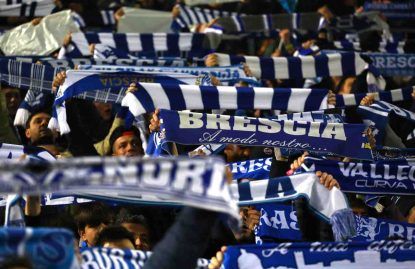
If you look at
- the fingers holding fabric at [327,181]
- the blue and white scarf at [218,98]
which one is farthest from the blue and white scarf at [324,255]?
the blue and white scarf at [218,98]

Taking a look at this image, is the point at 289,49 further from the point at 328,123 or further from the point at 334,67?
the point at 328,123

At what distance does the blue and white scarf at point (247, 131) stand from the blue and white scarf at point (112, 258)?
6.40ft

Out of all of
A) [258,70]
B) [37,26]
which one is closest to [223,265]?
[258,70]

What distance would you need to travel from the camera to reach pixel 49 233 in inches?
143

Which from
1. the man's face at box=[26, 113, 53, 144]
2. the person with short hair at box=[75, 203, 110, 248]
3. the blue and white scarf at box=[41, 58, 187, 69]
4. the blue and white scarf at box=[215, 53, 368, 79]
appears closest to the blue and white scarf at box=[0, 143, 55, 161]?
the person with short hair at box=[75, 203, 110, 248]

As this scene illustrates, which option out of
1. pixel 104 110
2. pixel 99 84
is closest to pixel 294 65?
pixel 104 110

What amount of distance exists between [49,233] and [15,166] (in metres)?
0.27

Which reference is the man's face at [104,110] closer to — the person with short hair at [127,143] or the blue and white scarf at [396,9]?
the person with short hair at [127,143]

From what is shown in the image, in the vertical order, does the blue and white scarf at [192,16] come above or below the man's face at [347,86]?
below

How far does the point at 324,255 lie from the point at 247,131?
1.77 m

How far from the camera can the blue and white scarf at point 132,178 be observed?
352cm

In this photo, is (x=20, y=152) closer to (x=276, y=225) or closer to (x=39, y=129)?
(x=39, y=129)

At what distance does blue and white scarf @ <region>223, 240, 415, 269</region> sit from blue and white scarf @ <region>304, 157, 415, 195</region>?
3.48 feet

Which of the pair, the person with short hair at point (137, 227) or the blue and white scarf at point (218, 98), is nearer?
the person with short hair at point (137, 227)
